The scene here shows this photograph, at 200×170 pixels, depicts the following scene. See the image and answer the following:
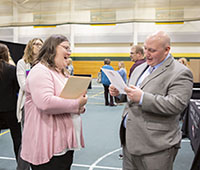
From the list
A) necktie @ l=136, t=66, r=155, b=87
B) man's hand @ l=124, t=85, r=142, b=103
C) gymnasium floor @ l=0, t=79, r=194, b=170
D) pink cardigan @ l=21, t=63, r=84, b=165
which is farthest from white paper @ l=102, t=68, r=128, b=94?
gymnasium floor @ l=0, t=79, r=194, b=170

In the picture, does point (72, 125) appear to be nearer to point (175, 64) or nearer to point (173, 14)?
point (175, 64)

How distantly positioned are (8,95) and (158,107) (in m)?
1.99

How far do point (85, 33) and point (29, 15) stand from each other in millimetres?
4539

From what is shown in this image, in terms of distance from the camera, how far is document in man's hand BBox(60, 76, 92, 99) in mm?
1609

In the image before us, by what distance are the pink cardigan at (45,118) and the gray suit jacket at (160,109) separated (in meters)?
0.50

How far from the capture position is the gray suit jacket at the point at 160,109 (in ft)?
5.42

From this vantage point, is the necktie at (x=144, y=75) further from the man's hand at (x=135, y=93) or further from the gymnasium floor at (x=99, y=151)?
the gymnasium floor at (x=99, y=151)

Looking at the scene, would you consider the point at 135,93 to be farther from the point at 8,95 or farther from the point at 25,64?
the point at 8,95

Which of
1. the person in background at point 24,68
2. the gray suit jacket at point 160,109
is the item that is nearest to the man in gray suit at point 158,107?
the gray suit jacket at point 160,109

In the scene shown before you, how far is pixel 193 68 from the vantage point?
266 inches

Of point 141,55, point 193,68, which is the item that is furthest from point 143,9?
point 141,55

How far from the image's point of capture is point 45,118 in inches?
64.7

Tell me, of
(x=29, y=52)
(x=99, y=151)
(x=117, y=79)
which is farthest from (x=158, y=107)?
(x=99, y=151)

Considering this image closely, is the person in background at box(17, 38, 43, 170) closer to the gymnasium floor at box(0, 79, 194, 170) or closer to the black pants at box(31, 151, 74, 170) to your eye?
the gymnasium floor at box(0, 79, 194, 170)
